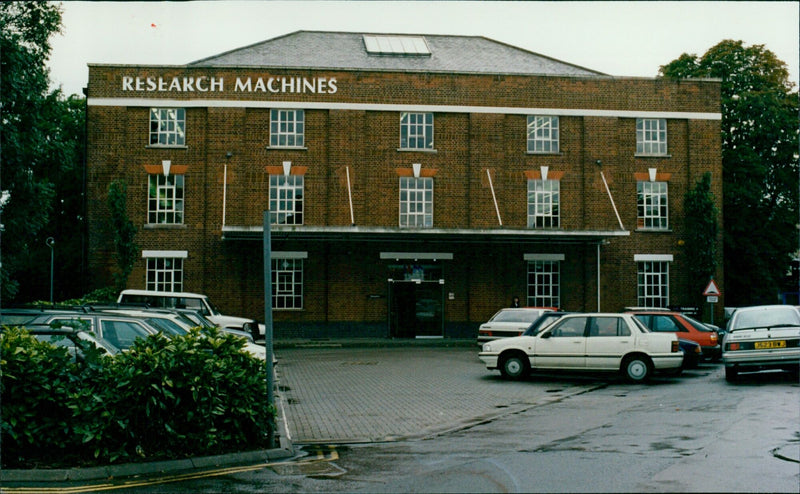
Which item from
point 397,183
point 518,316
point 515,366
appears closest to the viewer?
point 515,366

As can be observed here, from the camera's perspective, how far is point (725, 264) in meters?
44.0

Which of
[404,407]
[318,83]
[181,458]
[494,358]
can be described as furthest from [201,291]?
[181,458]

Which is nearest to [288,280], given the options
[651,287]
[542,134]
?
[542,134]

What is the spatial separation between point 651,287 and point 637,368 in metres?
18.6

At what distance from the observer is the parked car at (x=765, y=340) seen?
17.2 m

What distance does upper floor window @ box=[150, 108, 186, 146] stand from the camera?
34750 millimetres

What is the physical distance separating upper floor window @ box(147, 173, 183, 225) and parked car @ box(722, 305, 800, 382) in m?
23.4

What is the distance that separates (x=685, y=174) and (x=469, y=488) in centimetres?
3228

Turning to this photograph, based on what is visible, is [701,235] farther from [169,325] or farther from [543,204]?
[169,325]

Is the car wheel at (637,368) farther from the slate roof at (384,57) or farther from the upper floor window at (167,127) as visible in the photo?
the upper floor window at (167,127)

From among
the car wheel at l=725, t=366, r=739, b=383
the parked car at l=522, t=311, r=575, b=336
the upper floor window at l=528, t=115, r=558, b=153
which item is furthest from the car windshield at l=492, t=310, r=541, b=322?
the upper floor window at l=528, t=115, r=558, b=153

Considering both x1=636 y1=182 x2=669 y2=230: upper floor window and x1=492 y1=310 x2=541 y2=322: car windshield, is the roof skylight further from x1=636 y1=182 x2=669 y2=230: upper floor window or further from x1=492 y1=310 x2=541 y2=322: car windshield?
x1=492 y1=310 x2=541 y2=322: car windshield

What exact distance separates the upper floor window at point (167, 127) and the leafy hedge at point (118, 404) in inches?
987

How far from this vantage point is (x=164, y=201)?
114 ft
